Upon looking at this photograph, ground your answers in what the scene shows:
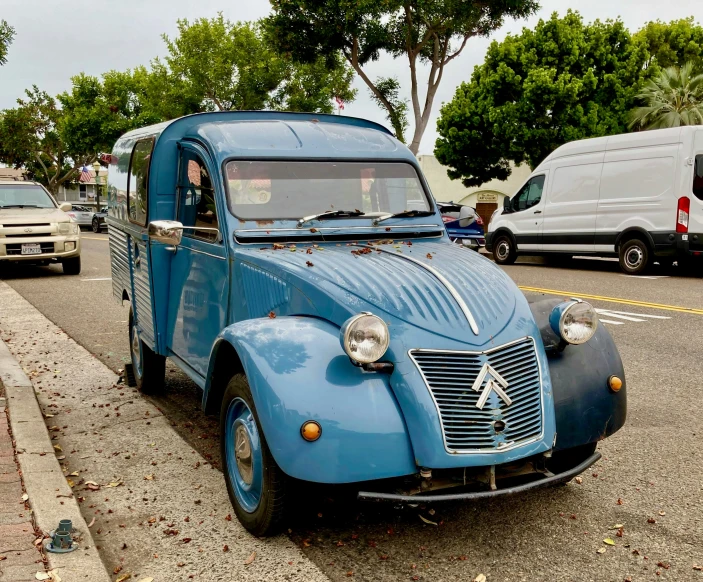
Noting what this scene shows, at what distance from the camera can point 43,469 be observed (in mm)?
4344

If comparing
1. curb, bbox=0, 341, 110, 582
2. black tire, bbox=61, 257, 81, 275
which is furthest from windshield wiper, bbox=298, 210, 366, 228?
black tire, bbox=61, 257, 81, 275

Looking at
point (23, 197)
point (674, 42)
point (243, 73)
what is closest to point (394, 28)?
point (23, 197)

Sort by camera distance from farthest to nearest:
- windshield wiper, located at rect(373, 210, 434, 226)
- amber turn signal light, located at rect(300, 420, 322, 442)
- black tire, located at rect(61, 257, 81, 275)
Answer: black tire, located at rect(61, 257, 81, 275) → windshield wiper, located at rect(373, 210, 434, 226) → amber turn signal light, located at rect(300, 420, 322, 442)

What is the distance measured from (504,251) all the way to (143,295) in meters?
14.8

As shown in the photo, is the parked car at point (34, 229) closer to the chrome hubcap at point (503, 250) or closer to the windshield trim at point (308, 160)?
the chrome hubcap at point (503, 250)

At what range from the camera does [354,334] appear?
3326 millimetres

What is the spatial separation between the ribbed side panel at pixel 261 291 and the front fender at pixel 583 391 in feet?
4.28

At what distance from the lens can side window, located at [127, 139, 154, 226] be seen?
→ 18.4 ft

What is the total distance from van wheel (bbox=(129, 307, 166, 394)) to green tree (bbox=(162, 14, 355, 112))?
32.5m

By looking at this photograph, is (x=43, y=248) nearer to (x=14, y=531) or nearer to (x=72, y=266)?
(x=72, y=266)

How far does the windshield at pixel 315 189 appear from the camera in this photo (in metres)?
4.68

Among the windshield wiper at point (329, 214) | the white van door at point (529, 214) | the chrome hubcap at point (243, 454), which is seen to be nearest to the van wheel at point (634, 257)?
the white van door at point (529, 214)

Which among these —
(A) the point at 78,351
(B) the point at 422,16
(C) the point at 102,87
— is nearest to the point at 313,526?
(A) the point at 78,351

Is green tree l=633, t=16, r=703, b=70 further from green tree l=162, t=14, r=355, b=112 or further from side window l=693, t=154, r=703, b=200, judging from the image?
side window l=693, t=154, r=703, b=200
